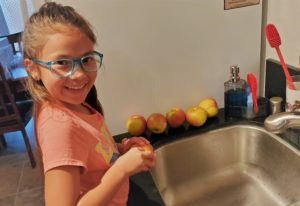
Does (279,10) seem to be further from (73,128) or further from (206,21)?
(73,128)

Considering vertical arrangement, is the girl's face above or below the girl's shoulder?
above

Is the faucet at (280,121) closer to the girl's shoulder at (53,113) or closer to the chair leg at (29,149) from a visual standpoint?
the girl's shoulder at (53,113)

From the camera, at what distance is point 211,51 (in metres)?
0.97

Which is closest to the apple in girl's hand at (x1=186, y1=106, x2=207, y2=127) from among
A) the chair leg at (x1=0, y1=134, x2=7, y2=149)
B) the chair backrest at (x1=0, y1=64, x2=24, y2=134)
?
the chair backrest at (x1=0, y1=64, x2=24, y2=134)

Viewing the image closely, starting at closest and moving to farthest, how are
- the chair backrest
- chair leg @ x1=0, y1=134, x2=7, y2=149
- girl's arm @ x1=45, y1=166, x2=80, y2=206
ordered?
1. girl's arm @ x1=45, y1=166, x2=80, y2=206
2. the chair backrest
3. chair leg @ x1=0, y1=134, x2=7, y2=149

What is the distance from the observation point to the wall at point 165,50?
0.86m

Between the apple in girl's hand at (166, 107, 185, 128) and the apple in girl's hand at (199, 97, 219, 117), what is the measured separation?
8 centimetres

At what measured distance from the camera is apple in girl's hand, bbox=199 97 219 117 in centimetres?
98

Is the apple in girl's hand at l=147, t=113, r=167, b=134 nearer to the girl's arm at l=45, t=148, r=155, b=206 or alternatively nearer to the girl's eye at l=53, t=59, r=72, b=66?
the girl's arm at l=45, t=148, r=155, b=206

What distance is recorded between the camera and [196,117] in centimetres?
94

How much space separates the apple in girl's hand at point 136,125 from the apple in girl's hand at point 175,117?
75 millimetres

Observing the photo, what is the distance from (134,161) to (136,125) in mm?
359

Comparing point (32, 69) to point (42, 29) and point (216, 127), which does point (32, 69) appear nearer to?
point (42, 29)

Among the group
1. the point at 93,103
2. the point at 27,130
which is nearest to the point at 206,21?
the point at 93,103
